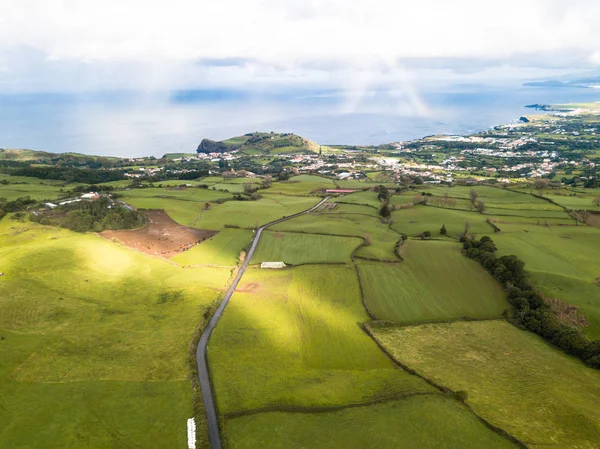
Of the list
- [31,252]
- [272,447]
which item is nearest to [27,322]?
[31,252]

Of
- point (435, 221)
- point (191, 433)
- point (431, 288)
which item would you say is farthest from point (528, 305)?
point (191, 433)

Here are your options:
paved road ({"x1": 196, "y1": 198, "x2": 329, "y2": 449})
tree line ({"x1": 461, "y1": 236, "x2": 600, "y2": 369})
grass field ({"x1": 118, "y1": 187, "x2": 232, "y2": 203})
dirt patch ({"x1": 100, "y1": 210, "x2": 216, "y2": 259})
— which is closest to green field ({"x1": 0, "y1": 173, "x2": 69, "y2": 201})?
grass field ({"x1": 118, "y1": 187, "x2": 232, "y2": 203})

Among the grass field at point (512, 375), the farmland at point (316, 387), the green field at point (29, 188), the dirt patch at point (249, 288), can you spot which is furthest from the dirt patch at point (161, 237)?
the grass field at point (512, 375)

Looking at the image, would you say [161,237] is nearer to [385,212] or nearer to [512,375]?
[385,212]

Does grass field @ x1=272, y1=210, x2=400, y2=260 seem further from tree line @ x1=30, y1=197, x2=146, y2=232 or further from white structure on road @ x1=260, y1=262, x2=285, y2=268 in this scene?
tree line @ x1=30, y1=197, x2=146, y2=232

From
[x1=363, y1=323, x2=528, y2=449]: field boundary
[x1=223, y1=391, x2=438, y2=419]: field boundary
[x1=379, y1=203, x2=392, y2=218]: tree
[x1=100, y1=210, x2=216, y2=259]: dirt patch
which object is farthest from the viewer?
[x1=379, y1=203, x2=392, y2=218]: tree

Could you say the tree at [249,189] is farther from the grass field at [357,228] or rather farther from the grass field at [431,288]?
the grass field at [431,288]
